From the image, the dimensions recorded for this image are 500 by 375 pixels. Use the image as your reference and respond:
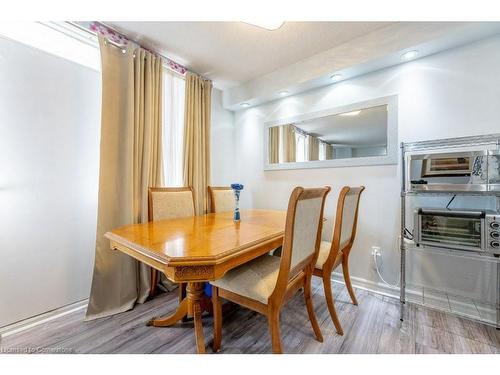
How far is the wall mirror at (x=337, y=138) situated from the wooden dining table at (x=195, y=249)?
1283 millimetres

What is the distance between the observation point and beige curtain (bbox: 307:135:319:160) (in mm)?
2470

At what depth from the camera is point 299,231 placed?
1087 millimetres

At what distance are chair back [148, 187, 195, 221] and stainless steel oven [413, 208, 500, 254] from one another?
1.99 m

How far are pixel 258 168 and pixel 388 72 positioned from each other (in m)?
1.75

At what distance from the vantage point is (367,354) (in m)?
1.26

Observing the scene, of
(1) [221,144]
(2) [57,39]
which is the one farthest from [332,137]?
(2) [57,39]

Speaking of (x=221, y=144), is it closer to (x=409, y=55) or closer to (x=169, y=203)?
(x=169, y=203)

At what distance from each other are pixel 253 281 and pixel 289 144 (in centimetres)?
191

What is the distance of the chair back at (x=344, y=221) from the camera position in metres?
1.49

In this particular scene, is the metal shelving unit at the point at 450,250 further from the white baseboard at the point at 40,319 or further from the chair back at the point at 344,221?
the white baseboard at the point at 40,319

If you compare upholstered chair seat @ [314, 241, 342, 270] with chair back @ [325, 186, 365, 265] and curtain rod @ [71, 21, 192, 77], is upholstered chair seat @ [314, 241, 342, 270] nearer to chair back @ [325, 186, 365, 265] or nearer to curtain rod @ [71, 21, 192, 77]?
chair back @ [325, 186, 365, 265]

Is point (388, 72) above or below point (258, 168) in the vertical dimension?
above
